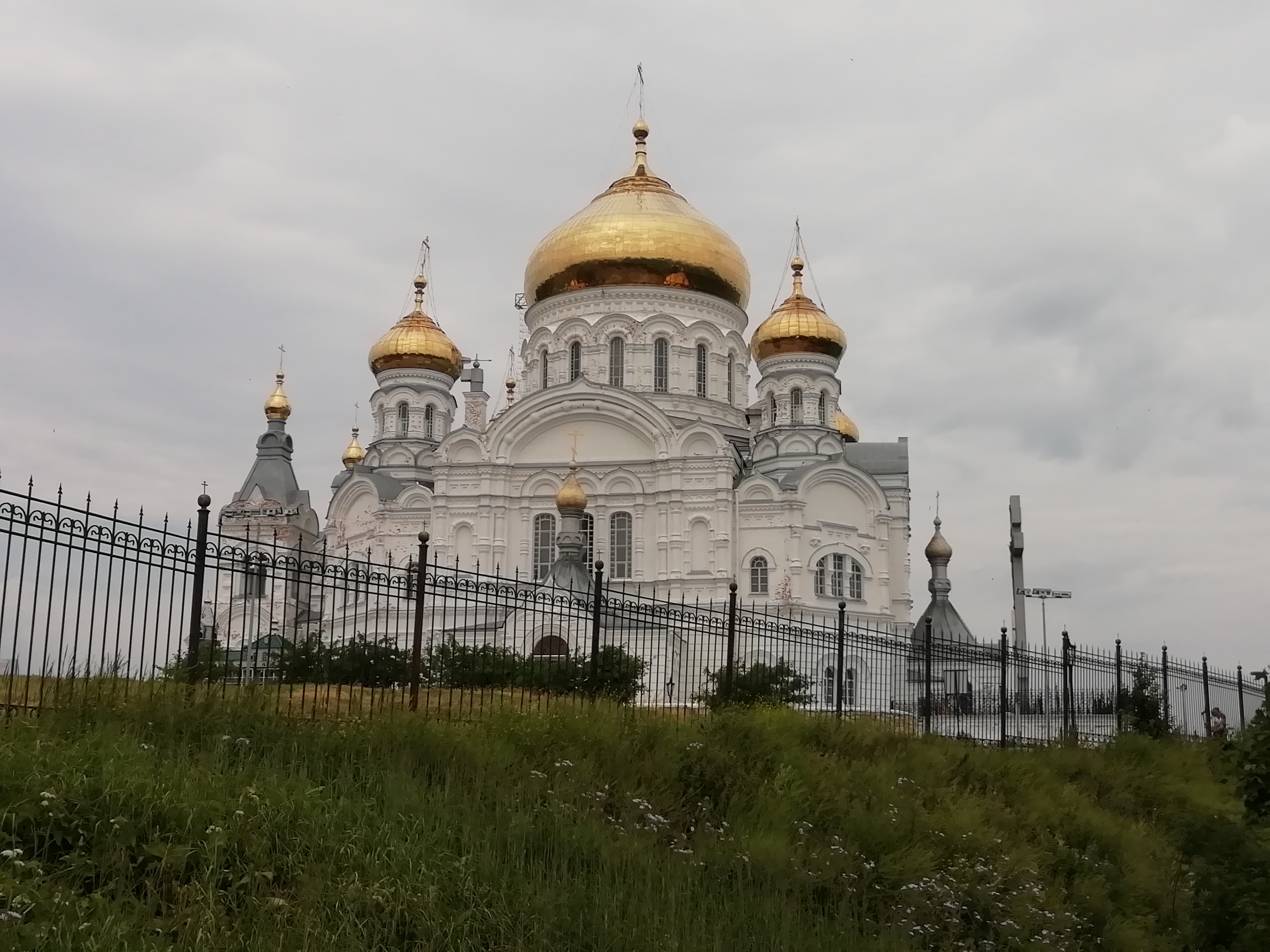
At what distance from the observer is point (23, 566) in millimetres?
7855

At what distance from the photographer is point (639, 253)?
3600 cm

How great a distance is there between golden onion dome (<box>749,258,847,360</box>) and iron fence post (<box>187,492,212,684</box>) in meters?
28.6

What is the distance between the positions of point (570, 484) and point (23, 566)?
2326 centimetres

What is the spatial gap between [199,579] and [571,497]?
21.7m

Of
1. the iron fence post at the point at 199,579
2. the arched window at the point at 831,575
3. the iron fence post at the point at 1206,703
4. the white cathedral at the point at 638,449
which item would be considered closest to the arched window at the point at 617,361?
the white cathedral at the point at 638,449

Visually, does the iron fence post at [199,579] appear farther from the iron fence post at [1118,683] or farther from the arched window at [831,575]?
the arched window at [831,575]

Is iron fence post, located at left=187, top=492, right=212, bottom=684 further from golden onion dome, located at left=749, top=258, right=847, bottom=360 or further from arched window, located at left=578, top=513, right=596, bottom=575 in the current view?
golden onion dome, located at left=749, top=258, right=847, bottom=360

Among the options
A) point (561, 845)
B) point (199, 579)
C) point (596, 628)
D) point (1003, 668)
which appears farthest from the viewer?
point (1003, 668)

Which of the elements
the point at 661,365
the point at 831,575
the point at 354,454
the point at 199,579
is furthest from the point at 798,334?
the point at 199,579

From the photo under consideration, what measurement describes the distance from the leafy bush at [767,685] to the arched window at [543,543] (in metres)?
14.4

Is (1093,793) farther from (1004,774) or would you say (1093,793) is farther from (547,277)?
(547,277)

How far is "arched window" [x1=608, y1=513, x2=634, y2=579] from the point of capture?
32.0m

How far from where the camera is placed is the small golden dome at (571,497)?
3064 cm

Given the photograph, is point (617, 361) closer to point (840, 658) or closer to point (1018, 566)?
point (1018, 566)
